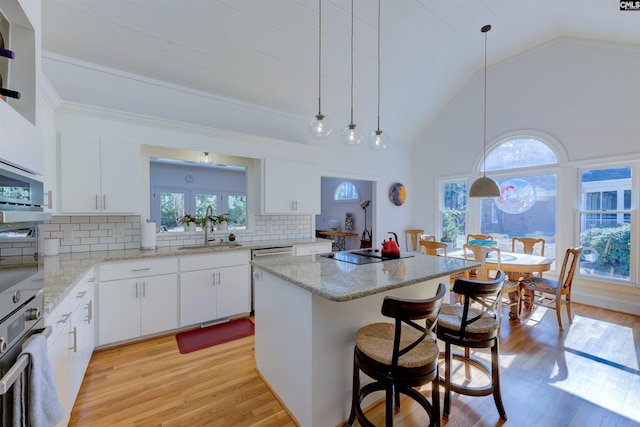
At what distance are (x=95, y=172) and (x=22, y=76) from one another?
1933mm

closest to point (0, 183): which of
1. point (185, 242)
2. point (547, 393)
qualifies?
point (185, 242)

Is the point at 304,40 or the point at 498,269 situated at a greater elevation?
the point at 304,40

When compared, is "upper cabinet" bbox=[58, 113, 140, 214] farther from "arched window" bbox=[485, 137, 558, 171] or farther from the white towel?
"arched window" bbox=[485, 137, 558, 171]

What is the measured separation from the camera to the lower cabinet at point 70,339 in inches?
57.1

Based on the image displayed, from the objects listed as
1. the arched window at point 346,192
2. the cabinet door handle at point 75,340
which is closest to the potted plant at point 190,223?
the cabinet door handle at point 75,340

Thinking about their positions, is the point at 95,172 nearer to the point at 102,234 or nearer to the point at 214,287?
the point at 102,234

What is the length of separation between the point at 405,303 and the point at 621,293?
448 centimetres

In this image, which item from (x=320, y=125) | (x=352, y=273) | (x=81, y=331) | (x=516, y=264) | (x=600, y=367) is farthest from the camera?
(x=516, y=264)

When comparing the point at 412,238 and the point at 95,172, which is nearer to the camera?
the point at 95,172

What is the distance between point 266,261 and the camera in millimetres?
2254

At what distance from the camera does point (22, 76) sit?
110 cm

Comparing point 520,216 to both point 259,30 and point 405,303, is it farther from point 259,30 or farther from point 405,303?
point 259,30

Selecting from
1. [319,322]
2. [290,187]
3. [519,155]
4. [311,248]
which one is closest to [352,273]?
[319,322]

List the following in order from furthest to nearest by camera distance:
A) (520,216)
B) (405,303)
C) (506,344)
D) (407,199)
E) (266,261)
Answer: (407,199)
(520,216)
(506,344)
(266,261)
(405,303)
